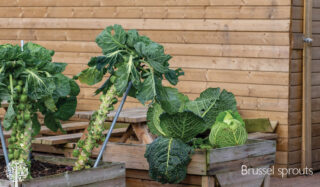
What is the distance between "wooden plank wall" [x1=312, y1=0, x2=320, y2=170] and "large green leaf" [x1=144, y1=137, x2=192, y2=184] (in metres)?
2.43

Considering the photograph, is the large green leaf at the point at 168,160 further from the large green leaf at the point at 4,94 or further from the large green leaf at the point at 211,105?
the large green leaf at the point at 4,94

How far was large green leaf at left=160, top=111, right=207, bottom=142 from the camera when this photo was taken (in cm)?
456

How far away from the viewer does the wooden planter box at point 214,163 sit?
452 cm

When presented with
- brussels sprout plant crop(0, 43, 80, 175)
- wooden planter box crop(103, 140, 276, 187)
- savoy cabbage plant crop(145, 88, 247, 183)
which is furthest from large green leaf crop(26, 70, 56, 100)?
wooden planter box crop(103, 140, 276, 187)

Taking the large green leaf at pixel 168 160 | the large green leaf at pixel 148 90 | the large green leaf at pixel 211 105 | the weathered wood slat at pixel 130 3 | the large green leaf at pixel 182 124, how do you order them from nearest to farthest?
the large green leaf at pixel 148 90, the large green leaf at pixel 168 160, the large green leaf at pixel 182 124, the large green leaf at pixel 211 105, the weathered wood slat at pixel 130 3

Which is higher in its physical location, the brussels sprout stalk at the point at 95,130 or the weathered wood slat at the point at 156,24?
the weathered wood slat at the point at 156,24

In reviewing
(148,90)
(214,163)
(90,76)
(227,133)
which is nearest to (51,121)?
(90,76)

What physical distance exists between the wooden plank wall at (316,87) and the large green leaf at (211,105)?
172 cm

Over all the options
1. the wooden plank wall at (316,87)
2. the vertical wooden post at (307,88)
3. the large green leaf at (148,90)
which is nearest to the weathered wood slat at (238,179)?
the large green leaf at (148,90)

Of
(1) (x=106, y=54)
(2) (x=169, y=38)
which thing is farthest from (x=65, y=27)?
(1) (x=106, y=54)

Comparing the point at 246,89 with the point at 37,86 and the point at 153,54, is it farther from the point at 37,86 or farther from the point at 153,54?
the point at 37,86

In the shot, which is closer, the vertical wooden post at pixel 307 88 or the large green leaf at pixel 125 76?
the large green leaf at pixel 125 76

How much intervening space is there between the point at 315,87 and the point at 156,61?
2.87 meters

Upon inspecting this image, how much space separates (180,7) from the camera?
22.2 ft
